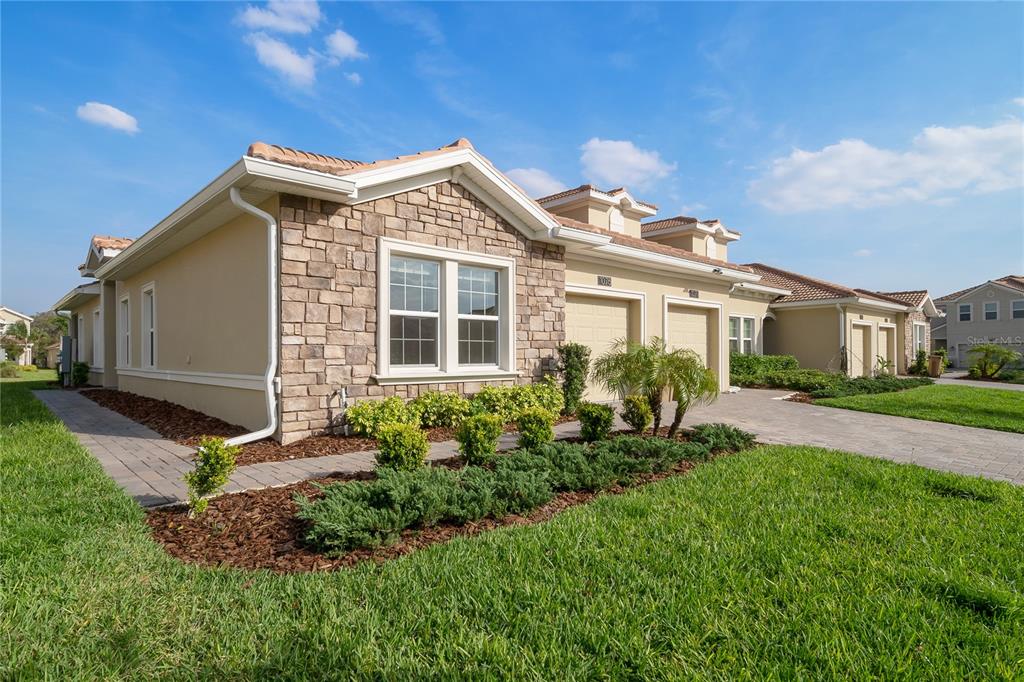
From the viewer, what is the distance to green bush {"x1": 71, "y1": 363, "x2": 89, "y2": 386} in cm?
1642

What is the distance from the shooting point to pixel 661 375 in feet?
21.4

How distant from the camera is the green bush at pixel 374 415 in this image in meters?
6.86

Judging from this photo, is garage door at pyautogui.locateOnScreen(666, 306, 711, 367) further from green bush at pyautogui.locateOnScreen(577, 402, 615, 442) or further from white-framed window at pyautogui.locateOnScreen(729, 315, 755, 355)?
green bush at pyautogui.locateOnScreen(577, 402, 615, 442)

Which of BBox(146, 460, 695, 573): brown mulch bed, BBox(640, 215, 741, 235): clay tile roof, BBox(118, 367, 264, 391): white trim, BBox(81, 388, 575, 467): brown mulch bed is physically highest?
BBox(640, 215, 741, 235): clay tile roof

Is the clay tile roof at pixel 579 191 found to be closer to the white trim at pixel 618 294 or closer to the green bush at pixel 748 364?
the white trim at pixel 618 294

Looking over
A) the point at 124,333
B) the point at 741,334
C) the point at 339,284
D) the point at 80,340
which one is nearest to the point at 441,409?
the point at 339,284

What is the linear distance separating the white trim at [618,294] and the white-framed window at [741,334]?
7117mm

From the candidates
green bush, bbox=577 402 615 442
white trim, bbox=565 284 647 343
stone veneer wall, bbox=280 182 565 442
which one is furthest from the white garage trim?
green bush, bbox=577 402 615 442

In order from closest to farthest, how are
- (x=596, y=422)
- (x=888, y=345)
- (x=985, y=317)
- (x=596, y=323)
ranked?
1. (x=596, y=422)
2. (x=596, y=323)
3. (x=888, y=345)
4. (x=985, y=317)

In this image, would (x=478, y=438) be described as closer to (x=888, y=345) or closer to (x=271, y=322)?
(x=271, y=322)

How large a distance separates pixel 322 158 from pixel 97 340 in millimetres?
14017

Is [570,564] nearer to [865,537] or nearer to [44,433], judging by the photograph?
[865,537]

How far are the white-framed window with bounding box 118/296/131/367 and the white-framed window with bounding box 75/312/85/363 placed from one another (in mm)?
6732

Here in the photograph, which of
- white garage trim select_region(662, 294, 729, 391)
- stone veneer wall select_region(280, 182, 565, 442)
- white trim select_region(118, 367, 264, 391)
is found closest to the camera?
stone veneer wall select_region(280, 182, 565, 442)
